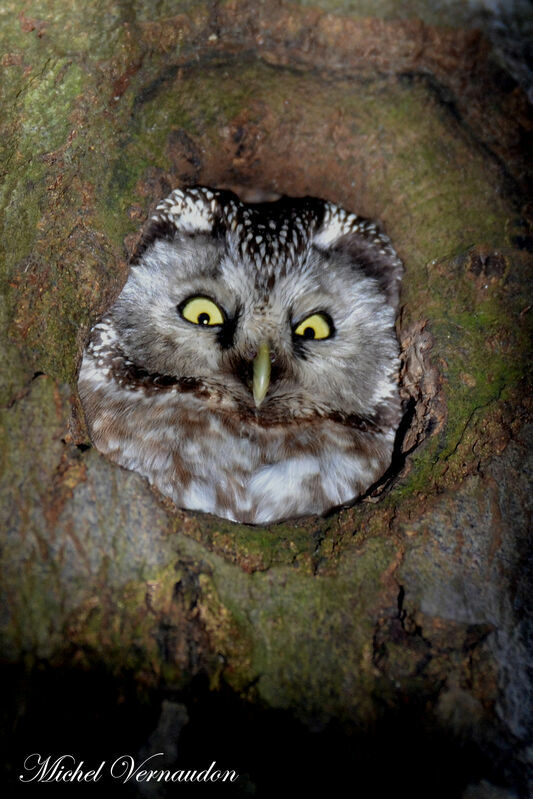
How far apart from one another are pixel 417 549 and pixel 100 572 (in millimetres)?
656

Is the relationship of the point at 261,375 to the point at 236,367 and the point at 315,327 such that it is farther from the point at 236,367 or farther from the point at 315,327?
the point at 315,327

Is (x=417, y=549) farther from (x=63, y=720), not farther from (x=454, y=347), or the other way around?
(x=63, y=720)

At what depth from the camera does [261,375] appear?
1.50 m

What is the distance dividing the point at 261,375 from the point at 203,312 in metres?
0.29

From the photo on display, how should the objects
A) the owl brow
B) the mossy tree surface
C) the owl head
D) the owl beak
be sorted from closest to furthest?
the mossy tree surface
the owl beak
the owl head
the owl brow

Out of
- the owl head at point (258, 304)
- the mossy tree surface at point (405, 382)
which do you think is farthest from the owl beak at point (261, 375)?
the mossy tree surface at point (405, 382)

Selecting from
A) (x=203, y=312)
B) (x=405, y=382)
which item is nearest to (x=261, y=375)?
(x=203, y=312)

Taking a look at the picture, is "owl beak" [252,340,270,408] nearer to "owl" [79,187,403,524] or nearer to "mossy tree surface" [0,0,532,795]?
"owl" [79,187,403,524]

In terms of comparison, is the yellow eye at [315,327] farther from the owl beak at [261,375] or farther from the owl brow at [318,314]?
the owl beak at [261,375]

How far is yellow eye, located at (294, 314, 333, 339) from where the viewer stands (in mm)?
1752

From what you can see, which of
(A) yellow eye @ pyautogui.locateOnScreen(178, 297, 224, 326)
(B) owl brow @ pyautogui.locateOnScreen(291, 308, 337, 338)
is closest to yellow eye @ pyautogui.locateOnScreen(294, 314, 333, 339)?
(B) owl brow @ pyautogui.locateOnScreen(291, 308, 337, 338)

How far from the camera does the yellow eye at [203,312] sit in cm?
166

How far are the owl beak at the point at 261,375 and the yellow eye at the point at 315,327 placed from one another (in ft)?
0.83

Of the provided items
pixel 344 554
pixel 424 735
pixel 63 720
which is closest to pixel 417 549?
pixel 344 554
